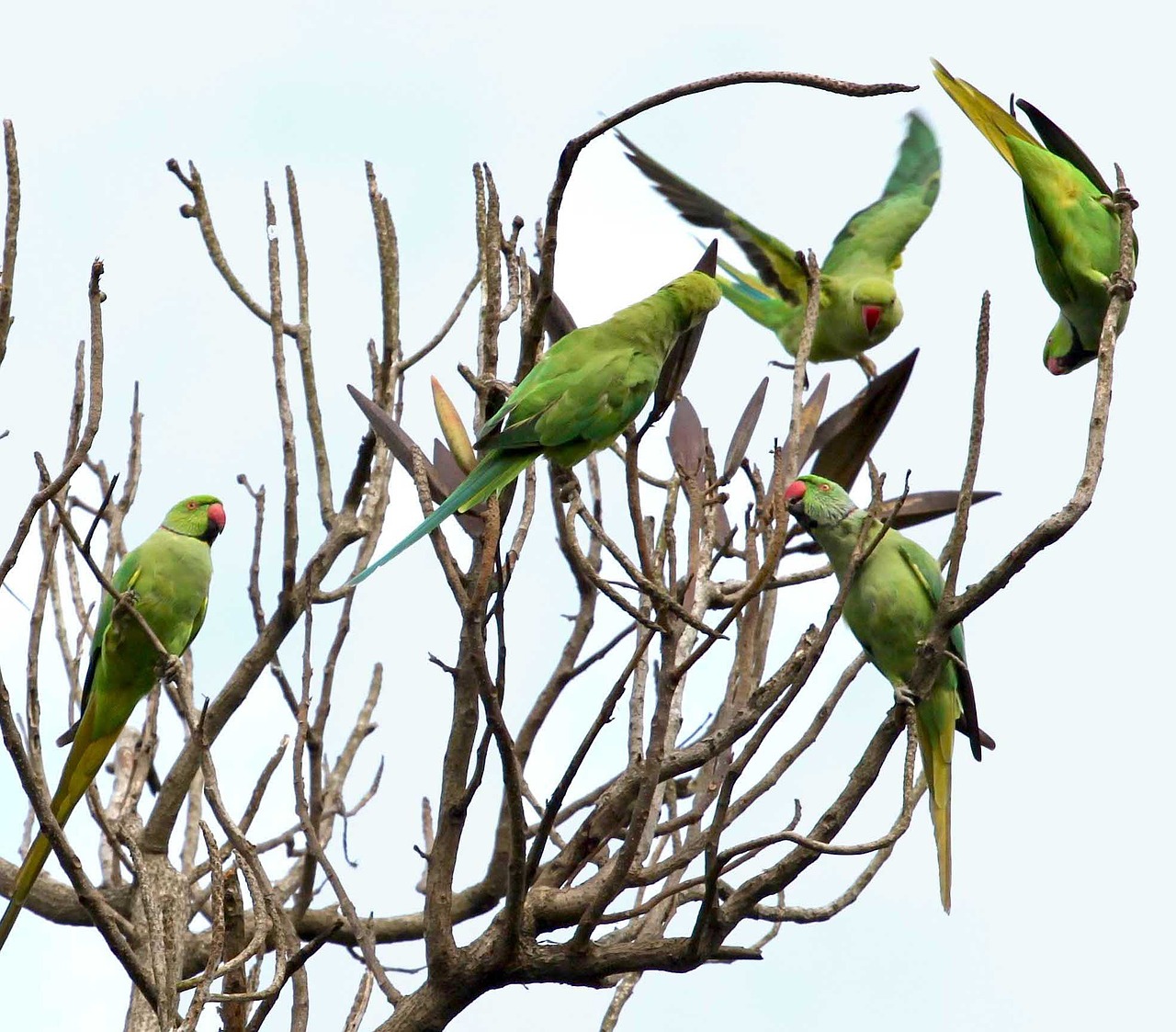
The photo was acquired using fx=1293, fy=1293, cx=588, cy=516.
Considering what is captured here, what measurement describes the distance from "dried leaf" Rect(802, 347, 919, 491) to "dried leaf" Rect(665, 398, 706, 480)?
498 millimetres

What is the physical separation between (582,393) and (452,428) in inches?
17.4

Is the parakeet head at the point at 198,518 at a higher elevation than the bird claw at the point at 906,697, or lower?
higher

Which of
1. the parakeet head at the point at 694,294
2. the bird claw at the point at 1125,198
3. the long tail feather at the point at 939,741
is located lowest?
the long tail feather at the point at 939,741

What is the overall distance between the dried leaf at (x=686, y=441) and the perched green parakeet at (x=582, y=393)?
5.7 inches

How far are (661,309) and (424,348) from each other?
1.19 metres

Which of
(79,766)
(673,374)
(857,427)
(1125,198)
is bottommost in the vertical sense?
(79,766)

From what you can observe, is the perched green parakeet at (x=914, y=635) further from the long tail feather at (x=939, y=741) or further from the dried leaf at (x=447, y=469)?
the dried leaf at (x=447, y=469)

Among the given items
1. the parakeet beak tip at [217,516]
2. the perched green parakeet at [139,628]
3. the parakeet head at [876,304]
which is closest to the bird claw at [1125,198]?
the perched green parakeet at [139,628]

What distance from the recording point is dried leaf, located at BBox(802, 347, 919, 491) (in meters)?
3.78

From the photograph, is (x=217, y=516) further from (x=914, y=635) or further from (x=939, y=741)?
(x=939, y=741)

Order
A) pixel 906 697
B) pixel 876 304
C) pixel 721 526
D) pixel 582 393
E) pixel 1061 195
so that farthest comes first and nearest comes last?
pixel 876 304
pixel 1061 195
pixel 721 526
pixel 582 393
pixel 906 697

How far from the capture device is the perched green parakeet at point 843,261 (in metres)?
6.80

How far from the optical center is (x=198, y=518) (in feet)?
17.0

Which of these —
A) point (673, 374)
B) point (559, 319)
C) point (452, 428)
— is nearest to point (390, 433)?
point (452, 428)
